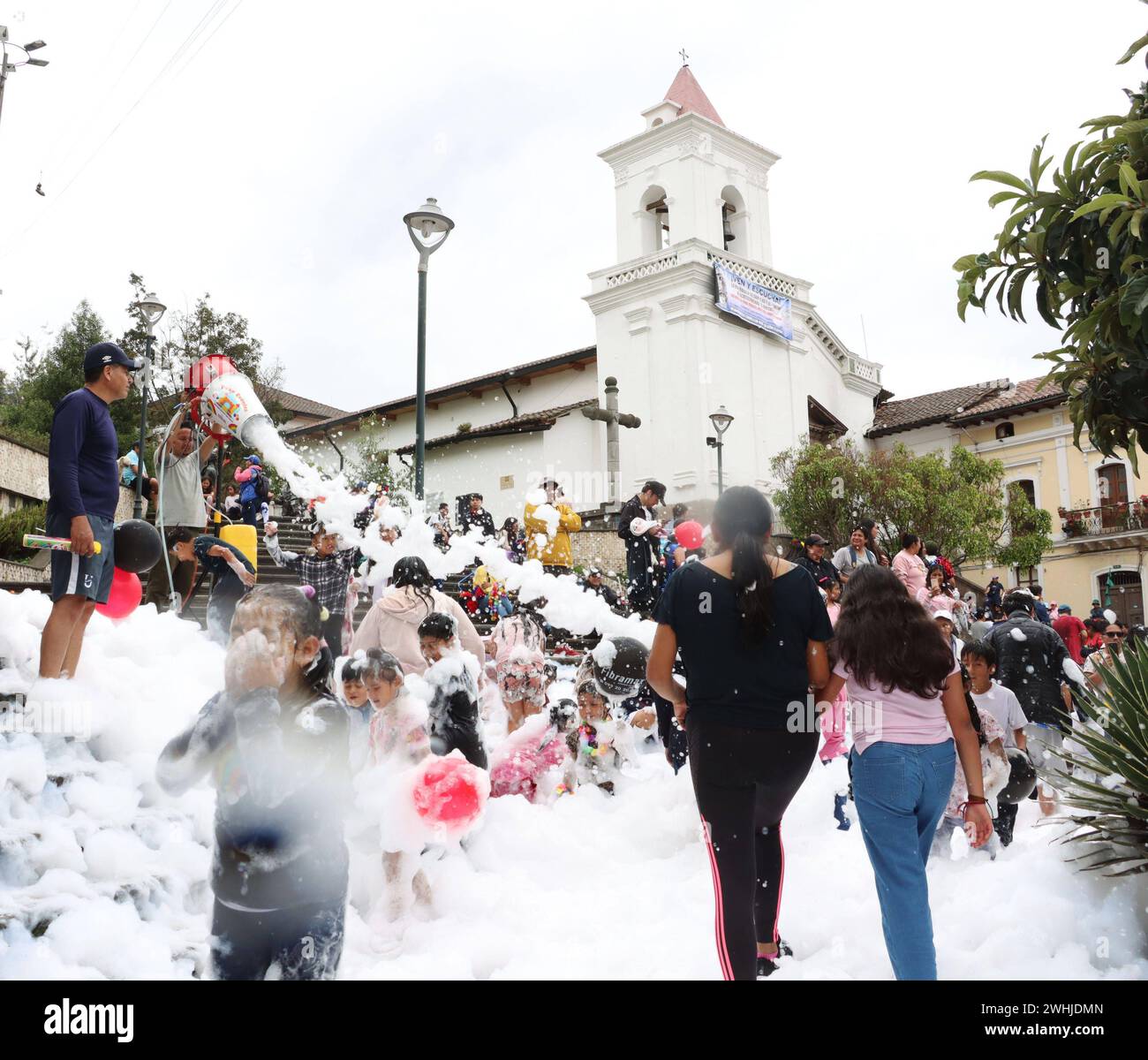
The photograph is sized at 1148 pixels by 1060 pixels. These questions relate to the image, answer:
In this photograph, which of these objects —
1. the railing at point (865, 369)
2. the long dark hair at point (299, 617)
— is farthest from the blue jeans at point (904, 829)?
the railing at point (865, 369)

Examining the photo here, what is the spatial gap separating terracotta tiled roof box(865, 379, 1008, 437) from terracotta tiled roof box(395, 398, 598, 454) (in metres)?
13.1

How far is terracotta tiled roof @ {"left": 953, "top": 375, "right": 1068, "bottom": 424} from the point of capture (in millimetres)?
37031

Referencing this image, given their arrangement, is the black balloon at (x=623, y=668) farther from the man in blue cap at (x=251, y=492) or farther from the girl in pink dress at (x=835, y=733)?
the man in blue cap at (x=251, y=492)

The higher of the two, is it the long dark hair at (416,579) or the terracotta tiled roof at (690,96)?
the terracotta tiled roof at (690,96)

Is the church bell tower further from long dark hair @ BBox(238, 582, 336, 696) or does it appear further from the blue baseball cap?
long dark hair @ BBox(238, 582, 336, 696)

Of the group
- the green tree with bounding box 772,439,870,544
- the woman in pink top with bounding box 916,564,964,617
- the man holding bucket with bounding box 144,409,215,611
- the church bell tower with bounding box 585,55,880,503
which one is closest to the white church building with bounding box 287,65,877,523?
the church bell tower with bounding box 585,55,880,503

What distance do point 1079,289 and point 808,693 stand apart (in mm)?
3268

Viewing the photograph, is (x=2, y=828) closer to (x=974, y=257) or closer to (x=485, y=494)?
(x=974, y=257)

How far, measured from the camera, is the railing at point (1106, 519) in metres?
34.5

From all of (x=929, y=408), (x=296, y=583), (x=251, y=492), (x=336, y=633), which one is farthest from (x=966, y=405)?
(x=336, y=633)

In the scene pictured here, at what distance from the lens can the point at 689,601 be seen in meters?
3.70

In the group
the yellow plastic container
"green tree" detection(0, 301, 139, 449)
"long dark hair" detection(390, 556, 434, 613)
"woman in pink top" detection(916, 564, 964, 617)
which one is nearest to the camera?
"long dark hair" detection(390, 556, 434, 613)

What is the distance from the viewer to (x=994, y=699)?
6.32 m

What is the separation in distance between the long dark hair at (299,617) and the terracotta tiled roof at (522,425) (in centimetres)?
2849
